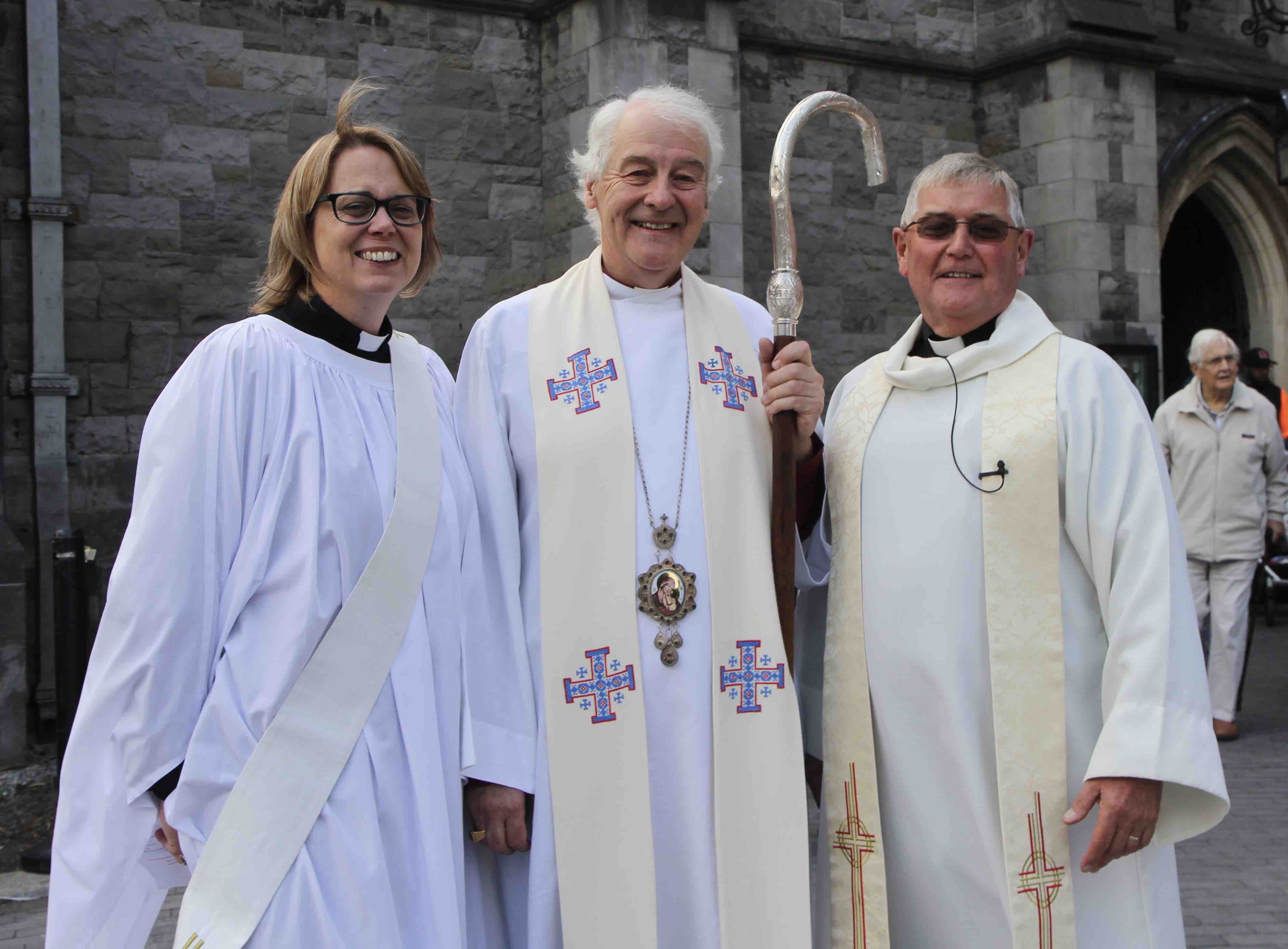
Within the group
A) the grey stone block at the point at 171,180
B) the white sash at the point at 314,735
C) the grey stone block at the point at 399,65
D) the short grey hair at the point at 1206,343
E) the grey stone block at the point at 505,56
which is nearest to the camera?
the white sash at the point at 314,735

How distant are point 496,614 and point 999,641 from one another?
1037 mm

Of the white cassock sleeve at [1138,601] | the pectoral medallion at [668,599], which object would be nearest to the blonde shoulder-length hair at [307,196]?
the pectoral medallion at [668,599]

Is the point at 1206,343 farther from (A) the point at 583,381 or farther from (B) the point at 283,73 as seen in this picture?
(B) the point at 283,73

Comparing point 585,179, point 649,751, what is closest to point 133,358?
point 585,179

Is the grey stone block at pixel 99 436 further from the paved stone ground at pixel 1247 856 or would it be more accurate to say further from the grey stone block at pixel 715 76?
the paved stone ground at pixel 1247 856

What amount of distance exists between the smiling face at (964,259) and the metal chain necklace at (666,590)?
2.31 ft

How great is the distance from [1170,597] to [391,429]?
154 cm

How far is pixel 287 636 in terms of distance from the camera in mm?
2240

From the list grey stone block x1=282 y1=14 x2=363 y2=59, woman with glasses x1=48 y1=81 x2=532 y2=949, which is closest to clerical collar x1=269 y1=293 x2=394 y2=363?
woman with glasses x1=48 y1=81 x2=532 y2=949

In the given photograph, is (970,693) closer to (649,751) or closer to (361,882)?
(649,751)

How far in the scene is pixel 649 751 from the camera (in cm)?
262

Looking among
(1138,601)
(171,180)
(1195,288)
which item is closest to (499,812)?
(1138,601)

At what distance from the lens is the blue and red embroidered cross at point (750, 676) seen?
263 centimetres

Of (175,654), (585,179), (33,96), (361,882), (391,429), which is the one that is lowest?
(361,882)
